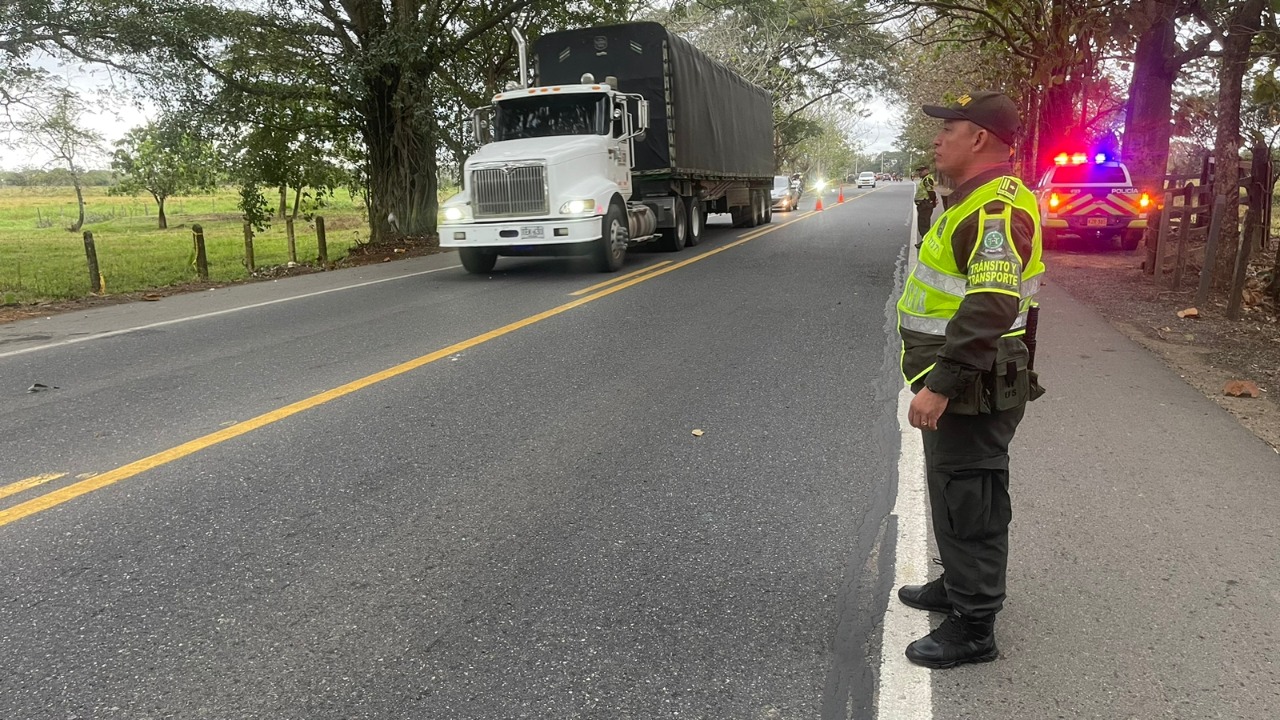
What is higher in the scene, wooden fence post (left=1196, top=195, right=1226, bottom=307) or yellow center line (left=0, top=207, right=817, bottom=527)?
wooden fence post (left=1196, top=195, right=1226, bottom=307)

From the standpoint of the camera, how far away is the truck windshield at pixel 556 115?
1377 centimetres

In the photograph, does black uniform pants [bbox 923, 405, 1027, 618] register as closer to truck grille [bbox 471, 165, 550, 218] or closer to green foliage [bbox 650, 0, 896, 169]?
truck grille [bbox 471, 165, 550, 218]

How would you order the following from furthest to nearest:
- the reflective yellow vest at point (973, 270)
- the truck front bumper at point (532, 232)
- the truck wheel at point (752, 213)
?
the truck wheel at point (752, 213), the truck front bumper at point (532, 232), the reflective yellow vest at point (973, 270)

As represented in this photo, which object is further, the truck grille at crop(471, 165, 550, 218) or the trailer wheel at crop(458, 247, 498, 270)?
the trailer wheel at crop(458, 247, 498, 270)

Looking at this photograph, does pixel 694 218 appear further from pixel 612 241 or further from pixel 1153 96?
pixel 1153 96

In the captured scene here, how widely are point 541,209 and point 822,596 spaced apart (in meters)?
9.84

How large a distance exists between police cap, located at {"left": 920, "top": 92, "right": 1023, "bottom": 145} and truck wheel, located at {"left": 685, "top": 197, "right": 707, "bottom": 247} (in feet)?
45.9

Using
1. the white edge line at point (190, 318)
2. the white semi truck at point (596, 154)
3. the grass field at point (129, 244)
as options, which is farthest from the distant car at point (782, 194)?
the white edge line at point (190, 318)

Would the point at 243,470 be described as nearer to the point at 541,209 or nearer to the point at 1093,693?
the point at 1093,693

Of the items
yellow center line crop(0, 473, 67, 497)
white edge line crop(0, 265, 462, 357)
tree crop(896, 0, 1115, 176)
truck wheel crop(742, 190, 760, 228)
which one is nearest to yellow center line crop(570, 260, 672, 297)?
white edge line crop(0, 265, 462, 357)

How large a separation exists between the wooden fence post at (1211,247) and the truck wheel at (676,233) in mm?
8380

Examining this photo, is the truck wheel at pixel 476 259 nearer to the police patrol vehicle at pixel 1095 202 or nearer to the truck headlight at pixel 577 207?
the truck headlight at pixel 577 207

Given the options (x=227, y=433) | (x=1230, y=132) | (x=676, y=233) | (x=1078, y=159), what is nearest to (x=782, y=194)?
(x=1078, y=159)

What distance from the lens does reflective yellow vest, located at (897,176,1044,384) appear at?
2.56 meters
